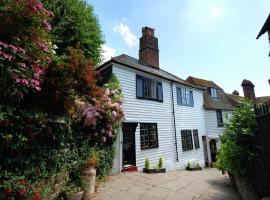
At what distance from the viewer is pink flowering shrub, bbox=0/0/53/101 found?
4102 mm

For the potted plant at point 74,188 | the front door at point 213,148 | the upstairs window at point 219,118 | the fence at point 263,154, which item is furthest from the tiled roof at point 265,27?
the front door at point 213,148

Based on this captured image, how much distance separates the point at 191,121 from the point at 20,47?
15643mm

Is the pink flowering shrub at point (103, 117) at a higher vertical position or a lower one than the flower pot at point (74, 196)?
higher

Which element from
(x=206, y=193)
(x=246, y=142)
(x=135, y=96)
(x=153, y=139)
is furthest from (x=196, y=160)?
(x=246, y=142)

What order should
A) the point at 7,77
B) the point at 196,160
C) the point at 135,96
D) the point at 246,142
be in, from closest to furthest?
the point at 7,77 → the point at 246,142 → the point at 135,96 → the point at 196,160

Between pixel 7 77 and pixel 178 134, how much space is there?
44.1ft

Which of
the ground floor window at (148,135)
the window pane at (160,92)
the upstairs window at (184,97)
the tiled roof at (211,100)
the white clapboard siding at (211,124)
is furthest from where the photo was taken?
the tiled roof at (211,100)

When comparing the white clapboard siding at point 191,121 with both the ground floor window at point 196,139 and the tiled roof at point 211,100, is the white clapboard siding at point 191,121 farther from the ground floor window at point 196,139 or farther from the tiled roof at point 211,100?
the tiled roof at point 211,100

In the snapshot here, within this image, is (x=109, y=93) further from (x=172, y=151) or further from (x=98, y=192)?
(x=172, y=151)

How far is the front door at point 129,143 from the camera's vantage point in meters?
11.7

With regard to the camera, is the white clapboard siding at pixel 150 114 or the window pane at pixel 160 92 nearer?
the white clapboard siding at pixel 150 114

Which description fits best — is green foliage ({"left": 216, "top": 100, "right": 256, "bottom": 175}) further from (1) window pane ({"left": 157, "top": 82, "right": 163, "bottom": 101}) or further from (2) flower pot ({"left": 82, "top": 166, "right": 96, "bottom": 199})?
(1) window pane ({"left": 157, "top": 82, "right": 163, "bottom": 101})

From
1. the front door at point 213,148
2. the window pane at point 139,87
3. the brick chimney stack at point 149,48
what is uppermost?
the brick chimney stack at point 149,48

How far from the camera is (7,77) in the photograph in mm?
4062
